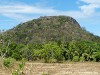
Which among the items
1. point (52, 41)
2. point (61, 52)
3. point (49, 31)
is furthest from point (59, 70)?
point (49, 31)

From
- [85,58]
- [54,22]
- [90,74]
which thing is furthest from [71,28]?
[90,74]

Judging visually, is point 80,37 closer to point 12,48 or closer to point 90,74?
point 12,48

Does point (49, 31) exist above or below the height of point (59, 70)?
above

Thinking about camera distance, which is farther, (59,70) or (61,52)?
(61,52)

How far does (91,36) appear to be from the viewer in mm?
101000

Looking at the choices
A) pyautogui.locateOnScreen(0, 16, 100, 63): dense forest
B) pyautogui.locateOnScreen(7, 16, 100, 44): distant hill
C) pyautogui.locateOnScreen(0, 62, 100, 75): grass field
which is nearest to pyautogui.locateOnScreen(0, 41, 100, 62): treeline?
pyautogui.locateOnScreen(0, 16, 100, 63): dense forest

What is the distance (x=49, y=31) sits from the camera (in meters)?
101

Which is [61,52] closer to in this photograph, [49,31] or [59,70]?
[59,70]

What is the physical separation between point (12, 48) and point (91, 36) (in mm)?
54360

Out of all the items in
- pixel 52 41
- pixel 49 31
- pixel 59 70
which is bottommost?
pixel 59 70

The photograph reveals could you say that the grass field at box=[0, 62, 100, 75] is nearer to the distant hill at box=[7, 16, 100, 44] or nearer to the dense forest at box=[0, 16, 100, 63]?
the dense forest at box=[0, 16, 100, 63]

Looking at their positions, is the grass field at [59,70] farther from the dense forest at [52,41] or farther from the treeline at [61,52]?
the treeline at [61,52]

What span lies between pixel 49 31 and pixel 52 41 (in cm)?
3667

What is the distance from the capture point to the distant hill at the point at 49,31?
9212cm
